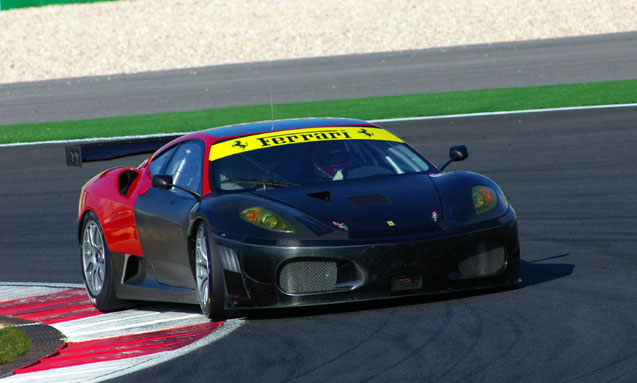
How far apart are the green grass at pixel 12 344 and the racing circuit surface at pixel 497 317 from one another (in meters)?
1.04

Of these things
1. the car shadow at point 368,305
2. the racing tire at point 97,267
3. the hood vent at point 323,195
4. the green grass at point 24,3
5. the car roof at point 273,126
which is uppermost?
the car roof at point 273,126

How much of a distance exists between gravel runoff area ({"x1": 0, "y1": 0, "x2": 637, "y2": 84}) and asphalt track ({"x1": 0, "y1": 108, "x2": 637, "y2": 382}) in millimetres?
18113

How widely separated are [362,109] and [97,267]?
1122 centimetres

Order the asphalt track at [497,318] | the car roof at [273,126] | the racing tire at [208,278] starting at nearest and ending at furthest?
the asphalt track at [497,318], the racing tire at [208,278], the car roof at [273,126]

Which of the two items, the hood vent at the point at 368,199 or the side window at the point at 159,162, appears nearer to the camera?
the hood vent at the point at 368,199

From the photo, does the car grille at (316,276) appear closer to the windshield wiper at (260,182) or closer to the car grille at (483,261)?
the car grille at (483,261)

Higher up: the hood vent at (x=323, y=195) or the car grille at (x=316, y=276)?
the hood vent at (x=323, y=195)

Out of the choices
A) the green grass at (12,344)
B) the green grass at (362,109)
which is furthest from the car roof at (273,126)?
the green grass at (362,109)

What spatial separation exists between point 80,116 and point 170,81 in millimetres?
4941

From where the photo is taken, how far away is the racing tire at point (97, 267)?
26.6 ft

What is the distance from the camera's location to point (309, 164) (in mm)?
7535

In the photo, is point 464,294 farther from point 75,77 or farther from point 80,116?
point 75,77

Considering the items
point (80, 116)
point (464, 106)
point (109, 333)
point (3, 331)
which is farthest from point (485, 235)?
point (80, 116)

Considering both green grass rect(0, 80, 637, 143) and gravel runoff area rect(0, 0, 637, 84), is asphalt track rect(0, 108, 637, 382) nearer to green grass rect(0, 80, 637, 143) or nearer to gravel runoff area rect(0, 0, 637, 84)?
green grass rect(0, 80, 637, 143)
